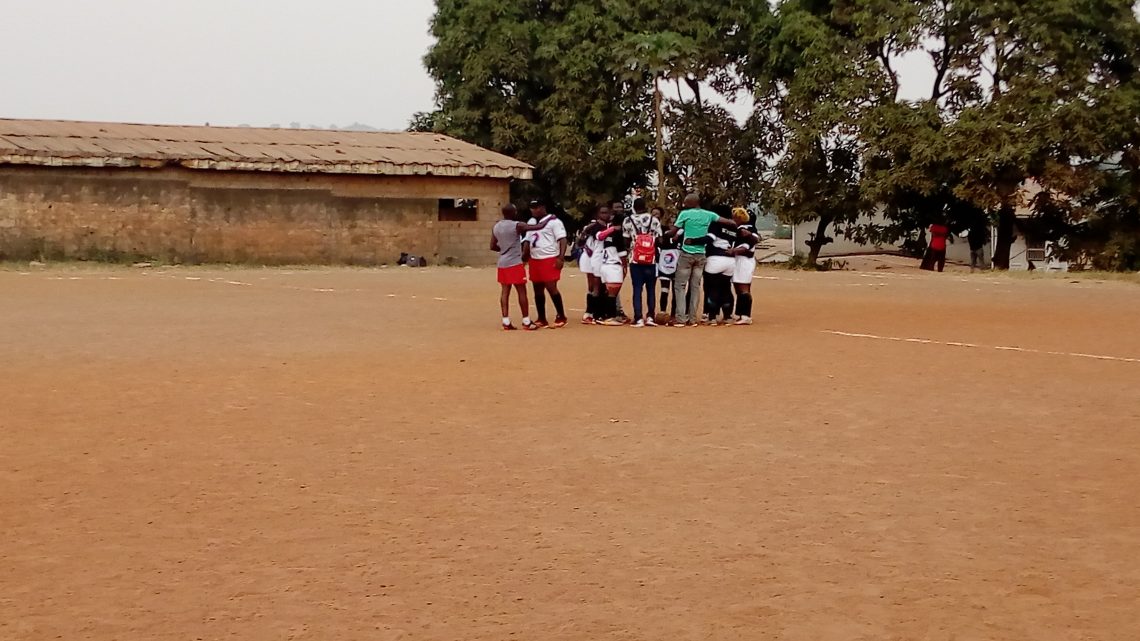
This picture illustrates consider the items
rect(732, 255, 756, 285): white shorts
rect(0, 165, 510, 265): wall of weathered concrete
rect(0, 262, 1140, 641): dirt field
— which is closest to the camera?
rect(0, 262, 1140, 641): dirt field

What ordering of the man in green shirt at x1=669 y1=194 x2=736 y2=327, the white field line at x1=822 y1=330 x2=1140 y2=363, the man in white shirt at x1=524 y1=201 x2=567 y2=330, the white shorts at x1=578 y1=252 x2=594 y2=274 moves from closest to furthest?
the white field line at x1=822 y1=330 x2=1140 y2=363 → the man in white shirt at x1=524 y1=201 x2=567 y2=330 → the man in green shirt at x1=669 y1=194 x2=736 y2=327 → the white shorts at x1=578 y1=252 x2=594 y2=274

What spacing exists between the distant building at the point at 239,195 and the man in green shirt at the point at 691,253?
66.6ft

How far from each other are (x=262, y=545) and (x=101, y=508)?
3.45 ft

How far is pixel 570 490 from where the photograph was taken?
604cm

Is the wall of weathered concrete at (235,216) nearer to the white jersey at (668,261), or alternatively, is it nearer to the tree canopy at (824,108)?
the tree canopy at (824,108)

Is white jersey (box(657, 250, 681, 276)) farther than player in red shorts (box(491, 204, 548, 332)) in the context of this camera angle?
Yes

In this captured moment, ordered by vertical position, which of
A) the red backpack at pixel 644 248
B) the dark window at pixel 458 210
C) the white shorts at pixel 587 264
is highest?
the dark window at pixel 458 210

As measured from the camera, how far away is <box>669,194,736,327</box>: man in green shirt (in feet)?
48.4

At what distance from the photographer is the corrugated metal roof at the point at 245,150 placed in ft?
104

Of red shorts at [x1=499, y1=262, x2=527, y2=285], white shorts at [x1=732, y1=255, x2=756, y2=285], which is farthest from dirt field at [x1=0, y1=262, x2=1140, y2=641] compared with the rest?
white shorts at [x1=732, y1=255, x2=756, y2=285]

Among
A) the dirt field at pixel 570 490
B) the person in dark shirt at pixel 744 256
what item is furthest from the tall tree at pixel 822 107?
the dirt field at pixel 570 490

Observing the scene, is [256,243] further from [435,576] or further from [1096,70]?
[435,576]

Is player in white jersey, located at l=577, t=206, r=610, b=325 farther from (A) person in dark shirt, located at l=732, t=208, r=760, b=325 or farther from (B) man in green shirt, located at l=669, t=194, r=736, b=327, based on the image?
(A) person in dark shirt, located at l=732, t=208, r=760, b=325

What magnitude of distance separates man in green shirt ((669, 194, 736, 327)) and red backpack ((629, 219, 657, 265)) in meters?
0.30
